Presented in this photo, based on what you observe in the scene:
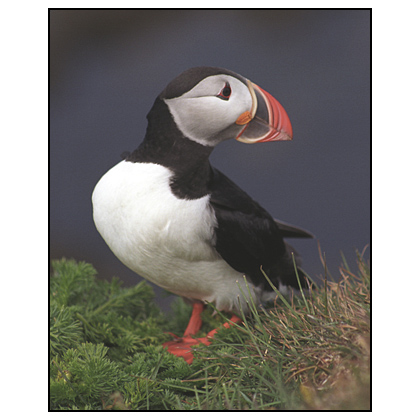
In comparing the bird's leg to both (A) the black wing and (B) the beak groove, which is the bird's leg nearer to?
(A) the black wing

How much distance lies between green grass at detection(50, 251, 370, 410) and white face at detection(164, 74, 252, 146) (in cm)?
55

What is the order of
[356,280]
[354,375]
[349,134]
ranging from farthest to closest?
1. [349,134]
2. [356,280]
3. [354,375]

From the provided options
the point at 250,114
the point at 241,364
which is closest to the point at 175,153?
the point at 250,114

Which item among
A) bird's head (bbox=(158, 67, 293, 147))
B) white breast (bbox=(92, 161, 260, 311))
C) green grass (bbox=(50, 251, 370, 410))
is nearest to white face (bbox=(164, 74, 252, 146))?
bird's head (bbox=(158, 67, 293, 147))

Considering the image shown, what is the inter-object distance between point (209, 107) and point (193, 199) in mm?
275

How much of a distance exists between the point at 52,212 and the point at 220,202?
2.37 ft

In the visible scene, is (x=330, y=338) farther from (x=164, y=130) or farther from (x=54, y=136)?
(x=54, y=136)

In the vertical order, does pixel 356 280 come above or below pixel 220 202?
below

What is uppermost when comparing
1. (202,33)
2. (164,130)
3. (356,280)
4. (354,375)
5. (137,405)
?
(202,33)

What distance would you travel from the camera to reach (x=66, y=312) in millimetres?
1604

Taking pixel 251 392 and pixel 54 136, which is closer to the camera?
pixel 251 392

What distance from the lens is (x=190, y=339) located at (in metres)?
1.75

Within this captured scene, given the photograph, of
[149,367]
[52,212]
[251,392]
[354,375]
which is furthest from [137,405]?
[52,212]

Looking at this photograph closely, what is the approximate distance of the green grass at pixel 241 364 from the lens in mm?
1206
